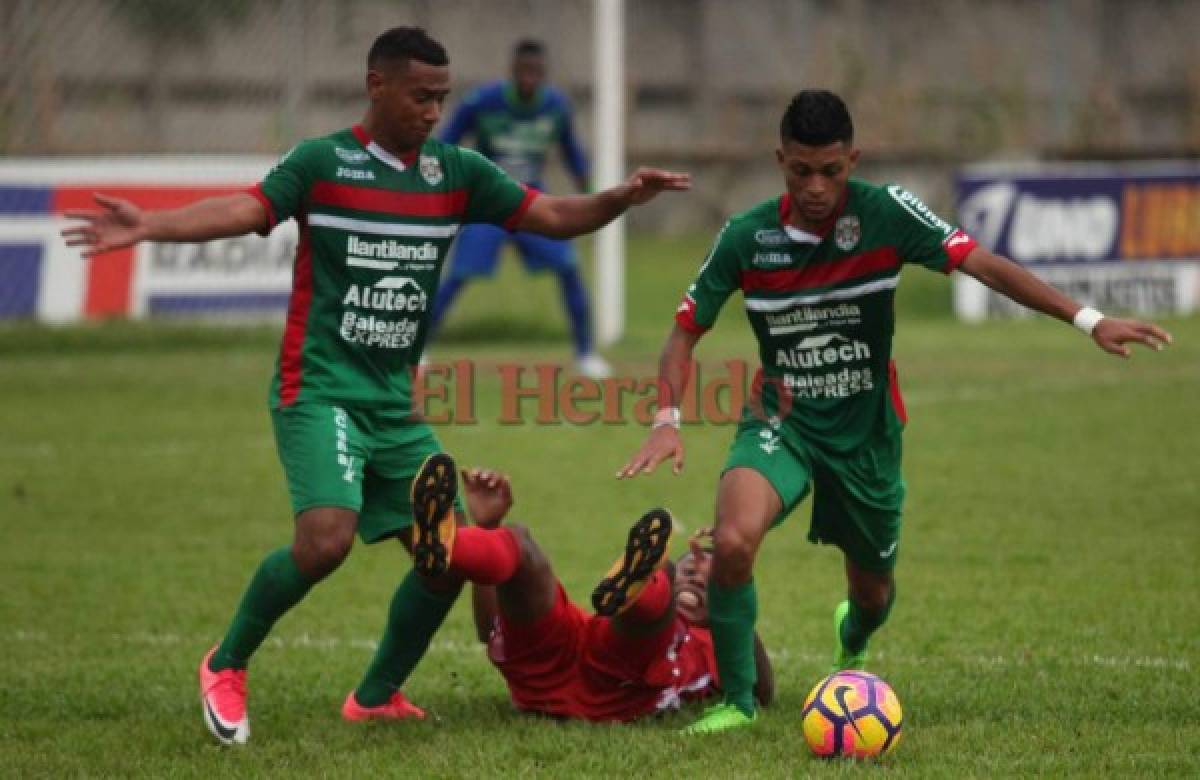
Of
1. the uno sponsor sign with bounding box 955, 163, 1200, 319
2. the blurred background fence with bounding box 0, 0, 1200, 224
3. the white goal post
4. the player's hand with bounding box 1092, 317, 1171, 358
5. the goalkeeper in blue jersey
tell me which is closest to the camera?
the player's hand with bounding box 1092, 317, 1171, 358

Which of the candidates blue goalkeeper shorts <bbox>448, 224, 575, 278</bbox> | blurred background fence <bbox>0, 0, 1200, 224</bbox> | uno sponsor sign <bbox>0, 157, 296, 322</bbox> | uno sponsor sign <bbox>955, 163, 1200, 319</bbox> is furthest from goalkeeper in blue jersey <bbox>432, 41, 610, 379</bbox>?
uno sponsor sign <bbox>955, 163, 1200, 319</bbox>

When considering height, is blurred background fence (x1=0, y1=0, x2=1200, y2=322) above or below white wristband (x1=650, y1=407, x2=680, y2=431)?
above

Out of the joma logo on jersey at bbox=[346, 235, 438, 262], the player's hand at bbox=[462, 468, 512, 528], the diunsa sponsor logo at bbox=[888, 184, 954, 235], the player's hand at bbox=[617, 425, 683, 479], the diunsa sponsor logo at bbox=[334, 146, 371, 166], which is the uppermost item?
the diunsa sponsor logo at bbox=[334, 146, 371, 166]

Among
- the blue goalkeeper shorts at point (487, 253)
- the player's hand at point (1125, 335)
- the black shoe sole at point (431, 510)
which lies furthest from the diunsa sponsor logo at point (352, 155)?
the blue goalkeeper shorts at point (487, 253)

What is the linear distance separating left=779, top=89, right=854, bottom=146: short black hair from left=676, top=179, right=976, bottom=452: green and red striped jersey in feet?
0.94

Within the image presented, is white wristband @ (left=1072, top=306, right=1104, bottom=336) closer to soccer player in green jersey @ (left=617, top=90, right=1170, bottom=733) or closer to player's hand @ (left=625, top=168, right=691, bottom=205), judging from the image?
soccer player in green jersey @ (left=617, top=90, right=1170, bottom=733)

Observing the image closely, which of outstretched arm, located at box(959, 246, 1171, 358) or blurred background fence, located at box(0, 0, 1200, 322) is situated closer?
outstretched arm, located at box(959, 246, 1171, 358)

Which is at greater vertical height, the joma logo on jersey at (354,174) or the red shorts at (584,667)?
the joma logo on jersey at (354,174)

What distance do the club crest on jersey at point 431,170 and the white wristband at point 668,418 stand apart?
1.02 m

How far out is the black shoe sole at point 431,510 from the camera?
5691mm

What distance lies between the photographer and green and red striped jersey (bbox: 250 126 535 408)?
602 centimetres

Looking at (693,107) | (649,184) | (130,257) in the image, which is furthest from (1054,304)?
(693,107)

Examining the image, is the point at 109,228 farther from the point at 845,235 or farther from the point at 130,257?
the point at 130,257

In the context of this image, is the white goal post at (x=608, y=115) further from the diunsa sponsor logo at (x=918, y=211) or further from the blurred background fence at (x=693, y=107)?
the diunsa sponsor logo at (x=918, y=211)
